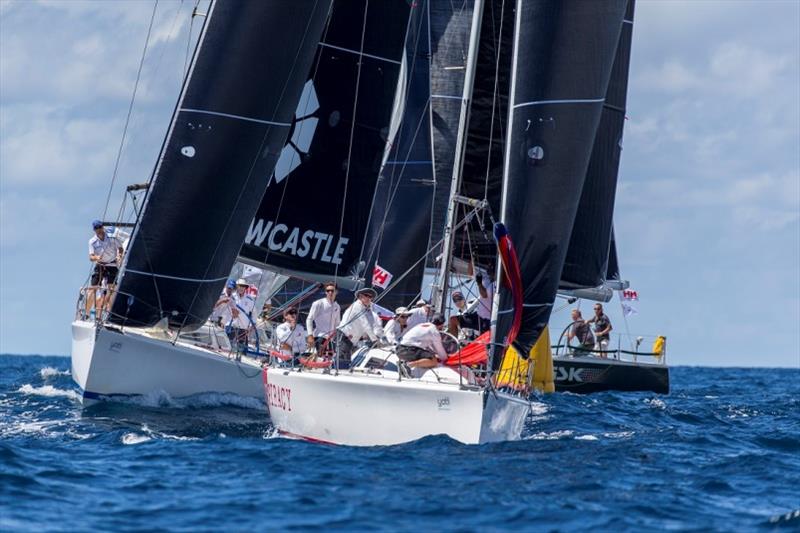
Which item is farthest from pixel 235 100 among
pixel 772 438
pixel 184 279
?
pixel 772 438

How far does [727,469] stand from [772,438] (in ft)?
13.9

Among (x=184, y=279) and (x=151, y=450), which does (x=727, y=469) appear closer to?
(x=151, y=450)

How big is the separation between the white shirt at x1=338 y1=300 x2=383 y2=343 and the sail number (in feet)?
4.28

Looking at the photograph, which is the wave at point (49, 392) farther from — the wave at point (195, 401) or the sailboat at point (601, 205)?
the sailboat at point (601, 205)

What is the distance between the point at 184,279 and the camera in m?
20.6

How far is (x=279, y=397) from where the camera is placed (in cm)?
1792

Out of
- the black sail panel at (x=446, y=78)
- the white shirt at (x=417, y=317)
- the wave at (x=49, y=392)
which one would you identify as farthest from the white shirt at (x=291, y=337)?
the black sail panel at (x=446, y=78)

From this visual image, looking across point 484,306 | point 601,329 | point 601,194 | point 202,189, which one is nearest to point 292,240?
point 202,189

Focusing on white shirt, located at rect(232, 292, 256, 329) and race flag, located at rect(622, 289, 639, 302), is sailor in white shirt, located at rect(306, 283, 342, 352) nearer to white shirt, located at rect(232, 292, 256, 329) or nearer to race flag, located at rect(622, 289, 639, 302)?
white shirt, located at rect(232, 292, 256, 329)

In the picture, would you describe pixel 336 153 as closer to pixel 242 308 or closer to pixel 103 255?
pixel 242 308

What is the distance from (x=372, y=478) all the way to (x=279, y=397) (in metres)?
4.84

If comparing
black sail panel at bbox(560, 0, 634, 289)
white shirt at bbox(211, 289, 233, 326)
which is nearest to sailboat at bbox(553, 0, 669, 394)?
black sail panel at bbox(560, 0, 634, 289)

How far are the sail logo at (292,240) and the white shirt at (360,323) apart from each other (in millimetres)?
3839

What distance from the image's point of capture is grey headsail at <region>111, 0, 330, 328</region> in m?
20.3
